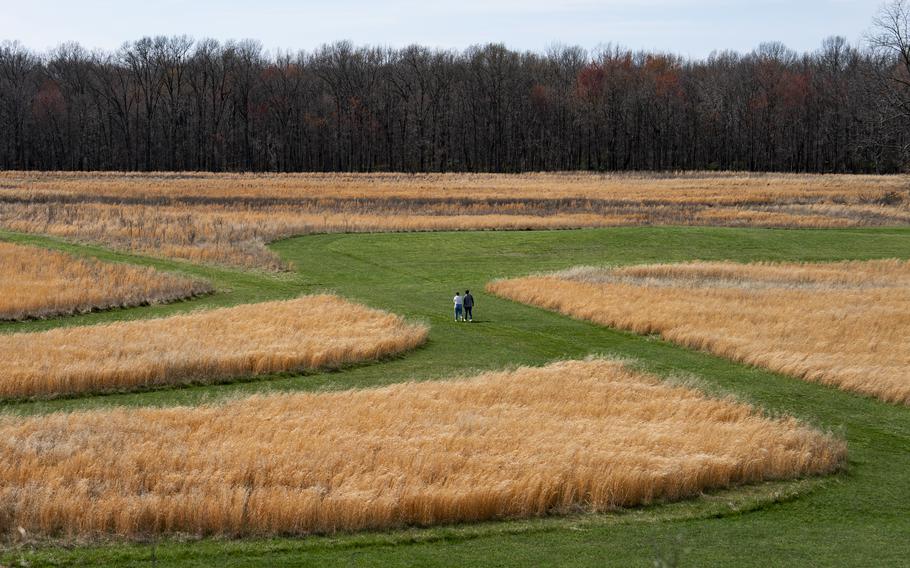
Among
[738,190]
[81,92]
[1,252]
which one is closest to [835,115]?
[738,190]

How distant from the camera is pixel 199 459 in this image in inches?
636

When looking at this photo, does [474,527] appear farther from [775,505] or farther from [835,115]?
[835,115]

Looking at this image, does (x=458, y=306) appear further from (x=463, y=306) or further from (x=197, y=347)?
(x=197, y=347)

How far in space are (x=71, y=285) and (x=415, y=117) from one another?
118 m

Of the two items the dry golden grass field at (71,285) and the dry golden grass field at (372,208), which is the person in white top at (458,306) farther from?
the dry golden grass field at (372,208)

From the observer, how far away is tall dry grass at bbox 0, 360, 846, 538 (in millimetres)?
14141

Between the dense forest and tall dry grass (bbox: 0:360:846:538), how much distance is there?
124 metres

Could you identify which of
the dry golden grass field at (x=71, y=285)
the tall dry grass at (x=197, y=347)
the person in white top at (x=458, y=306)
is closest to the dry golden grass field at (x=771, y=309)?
the person in white top at (x=458, y=306)

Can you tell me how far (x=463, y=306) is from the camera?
113 ft

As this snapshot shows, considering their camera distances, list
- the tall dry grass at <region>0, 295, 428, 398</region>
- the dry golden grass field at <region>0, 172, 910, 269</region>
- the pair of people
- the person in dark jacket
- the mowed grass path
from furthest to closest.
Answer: the dry golden grass field at <region>0, 172, 910, 269</region> < the pair of people < the person in dark jacket < the tall dry grass at <region>0, 295, 428, 398</region> < the mowed grass path

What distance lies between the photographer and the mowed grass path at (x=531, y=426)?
13352 mm

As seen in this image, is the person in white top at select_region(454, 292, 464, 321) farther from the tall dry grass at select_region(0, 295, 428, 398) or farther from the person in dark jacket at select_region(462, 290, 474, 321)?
the tall dry grass at select_region(0, 295, 428, 398)

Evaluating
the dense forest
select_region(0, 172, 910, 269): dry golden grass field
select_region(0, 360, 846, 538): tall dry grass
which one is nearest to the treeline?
the dense forest

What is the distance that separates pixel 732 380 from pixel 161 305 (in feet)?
69.0
